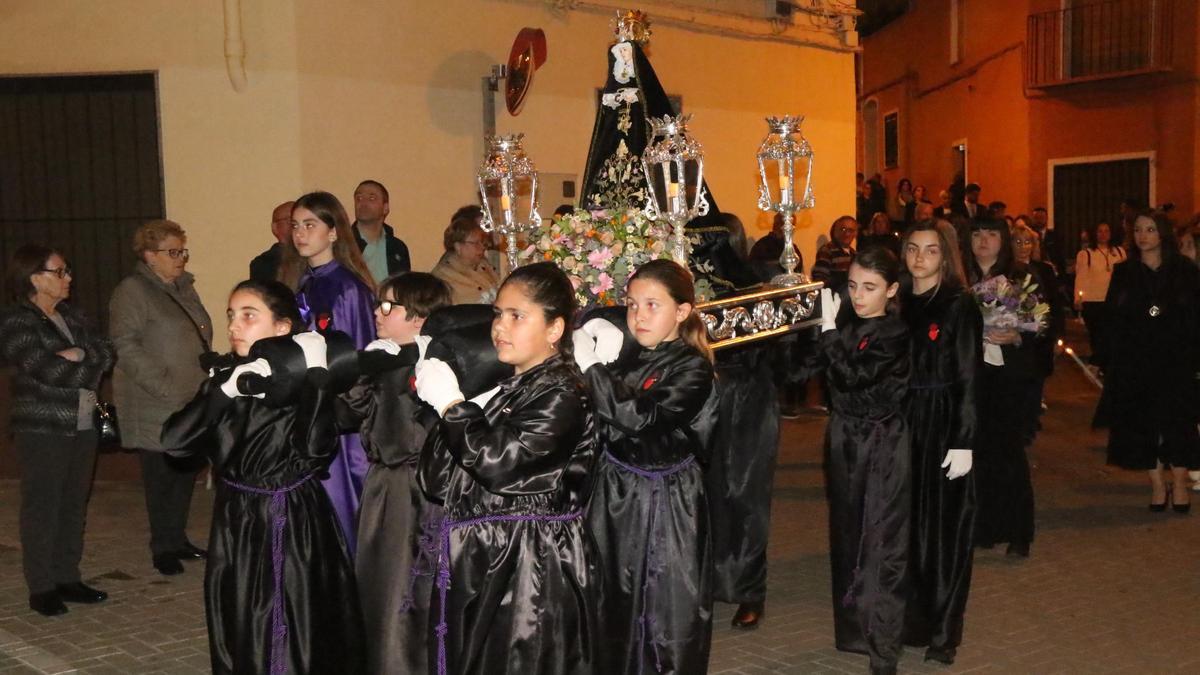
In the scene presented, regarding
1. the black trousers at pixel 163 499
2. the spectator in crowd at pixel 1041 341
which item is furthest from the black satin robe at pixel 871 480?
the black trousers at pixel 163 499

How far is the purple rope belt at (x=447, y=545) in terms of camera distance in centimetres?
418

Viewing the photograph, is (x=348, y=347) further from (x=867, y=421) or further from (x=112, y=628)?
→ (x=112, y=628)

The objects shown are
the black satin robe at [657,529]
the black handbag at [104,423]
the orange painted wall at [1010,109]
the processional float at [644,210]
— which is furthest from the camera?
the orange painted wall at [1010,109]

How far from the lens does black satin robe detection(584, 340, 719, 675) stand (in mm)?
4969

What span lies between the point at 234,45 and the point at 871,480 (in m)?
7.08

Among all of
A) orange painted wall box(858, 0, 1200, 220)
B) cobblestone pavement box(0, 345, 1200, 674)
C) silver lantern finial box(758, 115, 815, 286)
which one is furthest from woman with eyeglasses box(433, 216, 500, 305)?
orange painted wall box(858, 0, 1200, 220)

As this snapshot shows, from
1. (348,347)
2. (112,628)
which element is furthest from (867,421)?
(112,628)

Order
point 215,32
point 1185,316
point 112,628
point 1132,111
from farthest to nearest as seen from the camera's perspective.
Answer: point 1132,111
point 215,32
point 1185,316
point 112,628

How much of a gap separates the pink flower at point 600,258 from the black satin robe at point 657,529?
0.73 m

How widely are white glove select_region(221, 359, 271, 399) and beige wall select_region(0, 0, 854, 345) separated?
6.36 meters

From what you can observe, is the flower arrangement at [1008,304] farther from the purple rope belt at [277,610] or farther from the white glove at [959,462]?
the purple rope belt at [277,610]

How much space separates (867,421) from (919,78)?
2435 centimetres

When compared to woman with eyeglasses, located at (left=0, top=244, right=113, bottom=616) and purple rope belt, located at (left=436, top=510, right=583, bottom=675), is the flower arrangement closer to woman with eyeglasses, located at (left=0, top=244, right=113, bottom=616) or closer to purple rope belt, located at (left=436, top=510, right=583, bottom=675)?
purple rope belt, located at (left=436, top=510, right=583, bottom=675)

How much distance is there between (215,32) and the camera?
10664 mm
